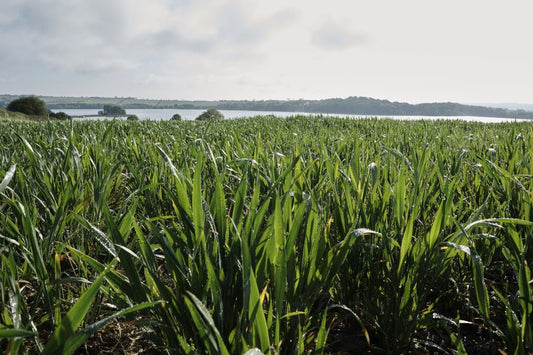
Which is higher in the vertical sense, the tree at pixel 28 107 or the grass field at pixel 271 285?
the tree at pixel 28 107

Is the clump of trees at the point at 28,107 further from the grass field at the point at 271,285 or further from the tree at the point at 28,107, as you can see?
the grass field at the point at 271,285

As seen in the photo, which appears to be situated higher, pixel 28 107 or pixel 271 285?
pixel 28 107

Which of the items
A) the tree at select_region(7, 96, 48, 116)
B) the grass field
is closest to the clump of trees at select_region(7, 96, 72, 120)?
the tree at select_region(7, 96, 48, 116)

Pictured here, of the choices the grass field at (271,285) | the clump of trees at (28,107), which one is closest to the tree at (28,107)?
the clump of trees at (28,107)

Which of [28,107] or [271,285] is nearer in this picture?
[271,285]

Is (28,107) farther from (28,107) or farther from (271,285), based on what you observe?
(271,285)

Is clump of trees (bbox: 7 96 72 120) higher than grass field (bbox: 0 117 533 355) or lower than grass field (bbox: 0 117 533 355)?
higher

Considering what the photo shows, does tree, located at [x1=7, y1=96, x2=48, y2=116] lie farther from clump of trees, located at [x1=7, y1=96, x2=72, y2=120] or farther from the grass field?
the grass field

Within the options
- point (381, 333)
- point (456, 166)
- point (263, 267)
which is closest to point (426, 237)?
point (381, 333)

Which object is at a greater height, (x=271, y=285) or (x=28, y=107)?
(x=28, y=107)

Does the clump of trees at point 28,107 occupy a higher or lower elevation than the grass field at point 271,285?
higher

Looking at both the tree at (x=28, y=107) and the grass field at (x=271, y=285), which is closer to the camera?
the grass field at (x=271, y=285)

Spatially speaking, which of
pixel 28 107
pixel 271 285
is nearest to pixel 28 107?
pixel 28 107

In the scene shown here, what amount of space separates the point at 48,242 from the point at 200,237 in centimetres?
66
